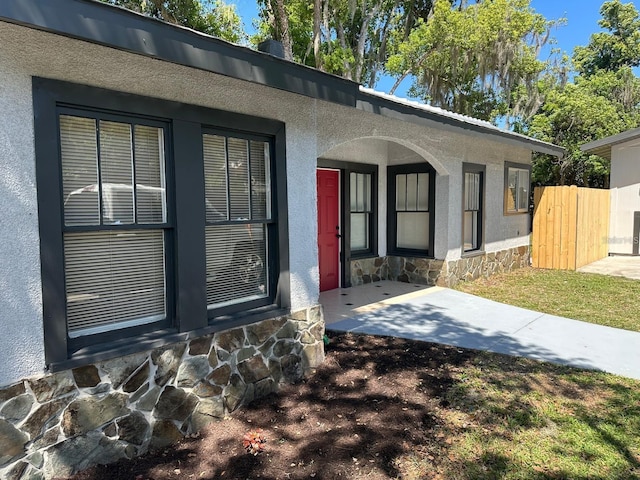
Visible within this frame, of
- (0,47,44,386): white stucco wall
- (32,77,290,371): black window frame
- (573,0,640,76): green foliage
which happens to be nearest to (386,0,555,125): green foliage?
(573,0,640,76): green foliage

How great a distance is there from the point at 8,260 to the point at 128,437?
153 cm

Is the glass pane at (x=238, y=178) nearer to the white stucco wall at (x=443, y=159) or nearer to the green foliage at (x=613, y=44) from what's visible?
the white stucco wall at (x=443, y=159)

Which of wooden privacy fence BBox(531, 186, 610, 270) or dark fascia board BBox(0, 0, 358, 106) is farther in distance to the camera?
wooden privacy fence BBox(531, 186, 610, 270)

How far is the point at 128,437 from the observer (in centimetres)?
318

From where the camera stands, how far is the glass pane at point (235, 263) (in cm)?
392

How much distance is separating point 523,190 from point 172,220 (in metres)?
10.6

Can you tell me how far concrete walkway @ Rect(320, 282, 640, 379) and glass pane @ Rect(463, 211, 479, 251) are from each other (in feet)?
6.73

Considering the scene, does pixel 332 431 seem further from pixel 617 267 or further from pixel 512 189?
pixel 617 267

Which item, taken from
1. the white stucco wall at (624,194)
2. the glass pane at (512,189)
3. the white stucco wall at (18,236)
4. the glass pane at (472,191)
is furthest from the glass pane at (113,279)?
the white stucco wall at (624,194)

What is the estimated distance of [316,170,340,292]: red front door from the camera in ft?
26.7

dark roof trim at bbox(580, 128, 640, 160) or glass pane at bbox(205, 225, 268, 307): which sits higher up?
dark roof trim at bbox(580, 128, 640, 160)

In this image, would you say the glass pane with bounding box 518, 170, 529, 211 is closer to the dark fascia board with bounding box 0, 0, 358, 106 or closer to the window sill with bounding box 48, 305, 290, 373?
the dark fascia board with bounding box 0, 0, 358, 106

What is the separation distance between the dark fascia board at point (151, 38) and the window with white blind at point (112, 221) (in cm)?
63

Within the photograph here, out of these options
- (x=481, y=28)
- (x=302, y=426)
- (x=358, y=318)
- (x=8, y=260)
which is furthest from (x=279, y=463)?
(x=481, y=28)
